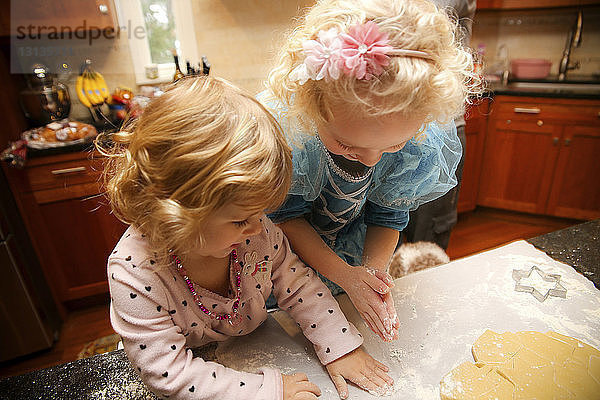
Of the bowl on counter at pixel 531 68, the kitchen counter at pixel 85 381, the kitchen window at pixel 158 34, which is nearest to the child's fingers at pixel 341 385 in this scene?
the kitchen counter at pixel 85 381

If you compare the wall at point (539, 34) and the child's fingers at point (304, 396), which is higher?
the wall at point (539, 34)

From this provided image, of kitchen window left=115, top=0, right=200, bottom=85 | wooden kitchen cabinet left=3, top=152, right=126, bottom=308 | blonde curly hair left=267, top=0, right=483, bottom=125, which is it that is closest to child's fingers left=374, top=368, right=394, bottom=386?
blonde curly hair left=267, top=0, right=483, bottom=125

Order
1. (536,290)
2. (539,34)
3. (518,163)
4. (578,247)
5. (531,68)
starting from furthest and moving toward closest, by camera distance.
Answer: (539,34) < (531,68) < (518,163) < (578,247) < (536,290)

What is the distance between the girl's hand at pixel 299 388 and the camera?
2.03 ft

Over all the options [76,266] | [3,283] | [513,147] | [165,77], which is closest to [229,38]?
[165,77]

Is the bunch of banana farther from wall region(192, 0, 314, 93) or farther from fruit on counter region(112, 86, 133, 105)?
wall region(192, 0, 314, 93)

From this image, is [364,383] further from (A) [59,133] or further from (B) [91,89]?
(B) [91,89]

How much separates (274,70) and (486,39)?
272cm

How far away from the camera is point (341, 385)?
2.17ft

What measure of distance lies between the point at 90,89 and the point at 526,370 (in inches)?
80.2

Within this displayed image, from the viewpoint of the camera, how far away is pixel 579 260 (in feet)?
3.12

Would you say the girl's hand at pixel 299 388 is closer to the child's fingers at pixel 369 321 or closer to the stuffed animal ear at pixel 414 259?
the child's fingers at pixel 369 321

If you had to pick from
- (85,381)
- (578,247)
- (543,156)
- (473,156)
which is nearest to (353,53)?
(85,381)

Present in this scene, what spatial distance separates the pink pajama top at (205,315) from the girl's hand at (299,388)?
0.01 meters
